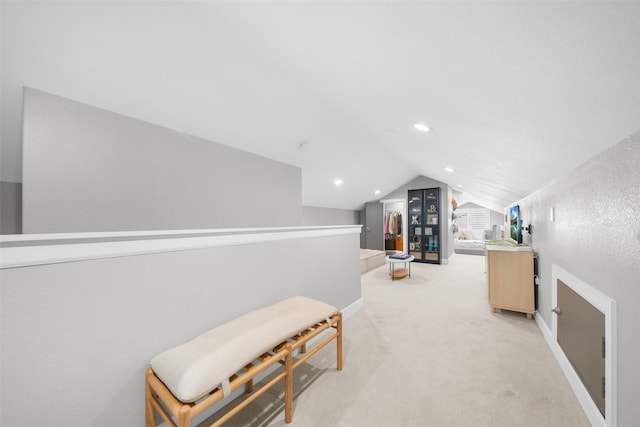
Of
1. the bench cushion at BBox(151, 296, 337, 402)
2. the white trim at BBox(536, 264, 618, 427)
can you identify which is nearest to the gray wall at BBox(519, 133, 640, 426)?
the white trim at BBox(536, 264, 618, 427)

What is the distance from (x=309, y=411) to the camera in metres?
1.53

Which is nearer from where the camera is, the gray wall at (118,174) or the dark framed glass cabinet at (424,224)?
the gray wall at (118,174)

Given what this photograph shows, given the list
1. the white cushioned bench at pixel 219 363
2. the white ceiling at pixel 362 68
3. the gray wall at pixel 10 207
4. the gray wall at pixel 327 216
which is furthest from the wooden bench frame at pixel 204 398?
the gray wall at pixel 327 216

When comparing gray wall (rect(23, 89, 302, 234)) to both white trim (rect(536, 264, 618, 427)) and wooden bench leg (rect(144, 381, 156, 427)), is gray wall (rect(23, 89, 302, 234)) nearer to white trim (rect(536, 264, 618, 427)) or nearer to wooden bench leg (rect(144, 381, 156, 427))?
wooden bench leg (rect(144, 381, 156, 427))

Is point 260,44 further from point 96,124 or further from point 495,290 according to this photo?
point 495,290

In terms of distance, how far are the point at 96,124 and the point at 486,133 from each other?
10.1ft

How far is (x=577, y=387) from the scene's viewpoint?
1.62 m

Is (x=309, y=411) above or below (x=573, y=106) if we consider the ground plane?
below

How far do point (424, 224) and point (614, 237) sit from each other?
566 cm

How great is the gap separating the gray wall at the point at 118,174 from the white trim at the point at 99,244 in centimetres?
118

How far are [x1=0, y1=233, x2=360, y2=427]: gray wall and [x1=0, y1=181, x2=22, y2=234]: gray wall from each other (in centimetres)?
210

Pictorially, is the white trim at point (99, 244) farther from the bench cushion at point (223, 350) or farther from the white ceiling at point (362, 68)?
the white ceiling at point (362, 68)

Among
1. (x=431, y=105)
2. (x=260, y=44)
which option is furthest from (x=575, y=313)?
(x=260, y=44)

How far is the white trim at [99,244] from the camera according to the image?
910 millimetres
